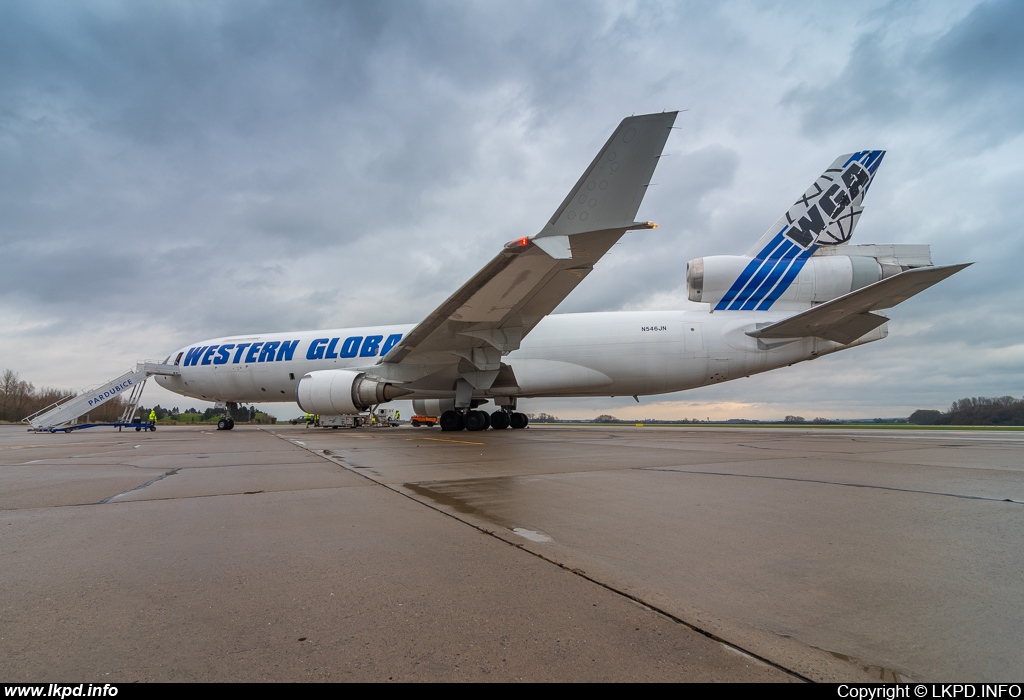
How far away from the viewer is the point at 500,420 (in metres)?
18.2

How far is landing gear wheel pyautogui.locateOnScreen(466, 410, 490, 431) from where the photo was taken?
15984mm

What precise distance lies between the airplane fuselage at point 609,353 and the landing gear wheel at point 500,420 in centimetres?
122

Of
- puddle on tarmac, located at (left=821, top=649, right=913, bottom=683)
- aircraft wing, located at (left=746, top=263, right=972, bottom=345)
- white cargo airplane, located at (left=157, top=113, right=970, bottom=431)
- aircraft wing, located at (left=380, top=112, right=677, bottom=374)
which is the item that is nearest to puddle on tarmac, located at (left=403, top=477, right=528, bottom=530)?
puddle on tarmac, located at (left=821, top=649, right=913, bottom=683)

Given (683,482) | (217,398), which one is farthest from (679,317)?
(217,398)

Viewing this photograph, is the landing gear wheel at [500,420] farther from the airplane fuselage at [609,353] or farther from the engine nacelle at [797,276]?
the engine nacelle at [797,276]

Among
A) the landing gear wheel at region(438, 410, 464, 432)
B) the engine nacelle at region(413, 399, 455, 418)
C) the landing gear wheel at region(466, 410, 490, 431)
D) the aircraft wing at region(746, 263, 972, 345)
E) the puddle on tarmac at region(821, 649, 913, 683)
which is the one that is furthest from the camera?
the engine nacelle at region(413, 399, 455, 418)

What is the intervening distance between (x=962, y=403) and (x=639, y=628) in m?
46.8

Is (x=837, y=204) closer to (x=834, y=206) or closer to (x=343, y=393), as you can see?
(x=834, y=206)

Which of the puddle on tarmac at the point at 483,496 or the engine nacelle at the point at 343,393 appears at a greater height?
the engine nacelle at the point at 343,393

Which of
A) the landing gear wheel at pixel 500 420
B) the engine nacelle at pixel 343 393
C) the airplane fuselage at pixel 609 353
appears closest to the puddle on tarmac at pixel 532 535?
the airplane fuselage at pixel 609 353

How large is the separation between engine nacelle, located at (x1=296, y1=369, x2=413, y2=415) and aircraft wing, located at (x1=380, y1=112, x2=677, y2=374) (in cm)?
99

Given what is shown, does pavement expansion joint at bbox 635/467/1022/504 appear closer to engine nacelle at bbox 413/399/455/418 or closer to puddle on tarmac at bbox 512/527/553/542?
puddle on tarmac at bbox 512/527/553/542

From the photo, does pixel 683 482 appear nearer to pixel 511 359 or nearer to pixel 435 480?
pixel 435 480

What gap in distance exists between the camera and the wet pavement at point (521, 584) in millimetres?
1368
